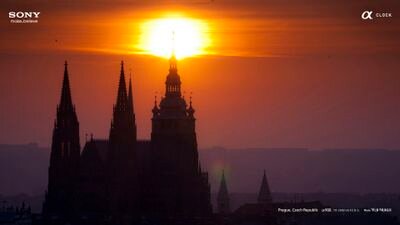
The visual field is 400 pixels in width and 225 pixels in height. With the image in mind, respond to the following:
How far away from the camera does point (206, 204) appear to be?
318 feet

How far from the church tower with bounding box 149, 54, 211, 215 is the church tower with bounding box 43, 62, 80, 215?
6.77m

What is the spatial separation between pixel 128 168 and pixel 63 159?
14.4 feet

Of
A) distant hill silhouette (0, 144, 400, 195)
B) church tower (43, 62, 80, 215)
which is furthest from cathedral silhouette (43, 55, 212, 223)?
distant hill silhouette (0, 144, 400, 195)

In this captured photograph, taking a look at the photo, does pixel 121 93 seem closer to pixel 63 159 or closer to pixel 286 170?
pixel 63 159

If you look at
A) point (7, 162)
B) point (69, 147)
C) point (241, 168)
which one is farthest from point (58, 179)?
point (241, 168)

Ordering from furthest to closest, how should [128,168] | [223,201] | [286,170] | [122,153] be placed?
[286,170] → [223,201] → [128,168] → [122,153]

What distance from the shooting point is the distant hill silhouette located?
135 metres

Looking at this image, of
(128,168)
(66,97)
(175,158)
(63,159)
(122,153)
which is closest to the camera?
(66,97)

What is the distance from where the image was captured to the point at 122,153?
300 ft

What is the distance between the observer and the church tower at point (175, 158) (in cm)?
9588

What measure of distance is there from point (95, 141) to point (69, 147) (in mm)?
4974

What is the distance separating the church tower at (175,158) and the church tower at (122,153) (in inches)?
104

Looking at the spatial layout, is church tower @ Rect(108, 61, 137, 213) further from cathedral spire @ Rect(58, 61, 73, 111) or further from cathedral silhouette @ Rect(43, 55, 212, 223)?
cathedral spire @ Rect(58, 61, 73, 111)

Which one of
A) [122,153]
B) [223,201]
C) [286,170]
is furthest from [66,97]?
[286,170]
